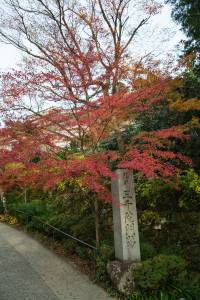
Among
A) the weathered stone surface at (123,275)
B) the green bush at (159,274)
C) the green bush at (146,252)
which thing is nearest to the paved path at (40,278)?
the weathered stone surface at (123,275)

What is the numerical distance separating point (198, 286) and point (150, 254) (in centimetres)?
123

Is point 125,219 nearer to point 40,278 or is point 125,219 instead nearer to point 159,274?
point 159,274

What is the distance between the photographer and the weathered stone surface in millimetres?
6547

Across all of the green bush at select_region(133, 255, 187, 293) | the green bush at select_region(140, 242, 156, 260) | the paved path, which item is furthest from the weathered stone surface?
the green bush at select_region(140, 242, 156, 260)

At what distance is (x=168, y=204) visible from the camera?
10.0m

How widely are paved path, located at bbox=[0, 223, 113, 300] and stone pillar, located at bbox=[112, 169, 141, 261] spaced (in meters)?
0.92

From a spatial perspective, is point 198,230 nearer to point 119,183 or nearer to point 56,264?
point 119,183

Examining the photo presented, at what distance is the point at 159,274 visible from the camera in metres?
6.29

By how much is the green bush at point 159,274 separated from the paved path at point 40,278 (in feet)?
2.59

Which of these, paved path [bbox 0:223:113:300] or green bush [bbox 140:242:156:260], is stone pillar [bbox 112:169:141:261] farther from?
paved path [bbox 0:223:113:300]

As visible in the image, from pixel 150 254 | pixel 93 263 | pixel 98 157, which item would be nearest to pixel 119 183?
pixel 98 157

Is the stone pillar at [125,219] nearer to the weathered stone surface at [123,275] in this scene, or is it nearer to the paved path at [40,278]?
the weathered stone surface at [123,275]

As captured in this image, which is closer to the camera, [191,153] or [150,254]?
[150,254]

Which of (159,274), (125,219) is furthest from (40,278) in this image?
(159,274)
